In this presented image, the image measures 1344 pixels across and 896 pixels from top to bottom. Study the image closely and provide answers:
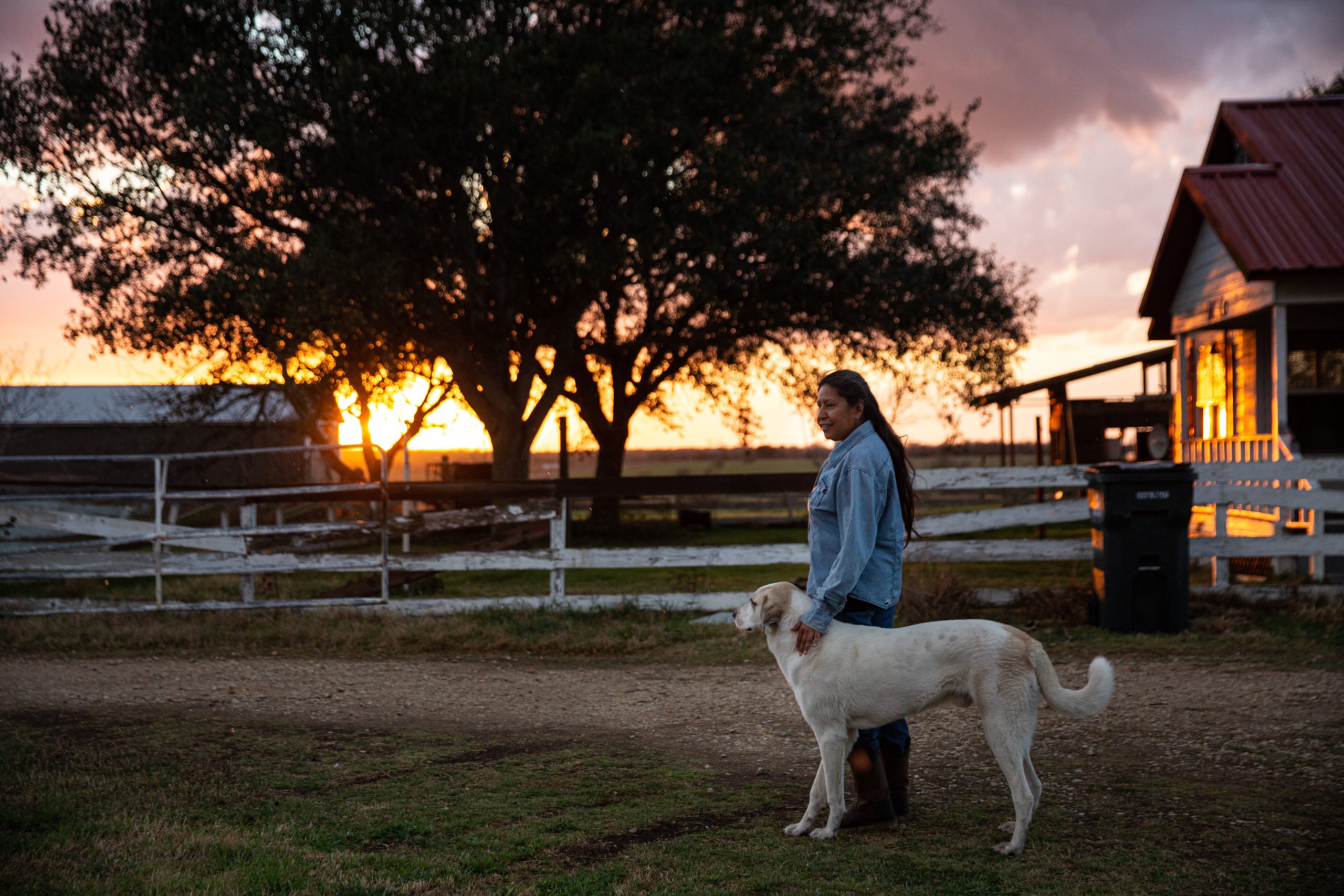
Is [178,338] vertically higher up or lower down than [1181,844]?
higher up

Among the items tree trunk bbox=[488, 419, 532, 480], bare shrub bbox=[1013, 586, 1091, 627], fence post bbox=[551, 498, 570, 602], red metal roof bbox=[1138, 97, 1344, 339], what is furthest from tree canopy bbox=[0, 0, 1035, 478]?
bare shrub bbox=[1013, 586, 1091, 627]

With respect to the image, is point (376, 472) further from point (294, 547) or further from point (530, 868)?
point (530, 868)

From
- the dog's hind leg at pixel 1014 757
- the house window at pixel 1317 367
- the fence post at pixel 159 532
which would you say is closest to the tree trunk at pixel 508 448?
the fence post at pixel 159 532

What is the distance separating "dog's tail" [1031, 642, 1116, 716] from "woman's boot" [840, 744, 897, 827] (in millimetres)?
764

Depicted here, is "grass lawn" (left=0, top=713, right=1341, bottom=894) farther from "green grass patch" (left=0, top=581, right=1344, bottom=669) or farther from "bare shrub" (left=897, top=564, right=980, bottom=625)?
"bare shrub" (left=897, top=564, right=980, bottom=625)

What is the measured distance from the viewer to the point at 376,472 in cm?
1872

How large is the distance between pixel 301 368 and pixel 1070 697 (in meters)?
14.7

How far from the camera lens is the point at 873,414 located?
14.0ft

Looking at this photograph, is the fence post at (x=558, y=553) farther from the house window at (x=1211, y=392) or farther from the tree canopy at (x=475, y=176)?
the house window at (x=1211, y=392)

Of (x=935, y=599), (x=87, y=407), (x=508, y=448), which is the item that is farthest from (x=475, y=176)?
(x=87, y=407)

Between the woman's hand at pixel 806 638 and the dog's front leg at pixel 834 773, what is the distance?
0.34m

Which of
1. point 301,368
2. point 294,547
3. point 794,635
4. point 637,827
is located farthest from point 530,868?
point 301,368

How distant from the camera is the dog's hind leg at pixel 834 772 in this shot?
13.4ft

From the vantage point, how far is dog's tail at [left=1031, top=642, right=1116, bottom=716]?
3914 millimetres
